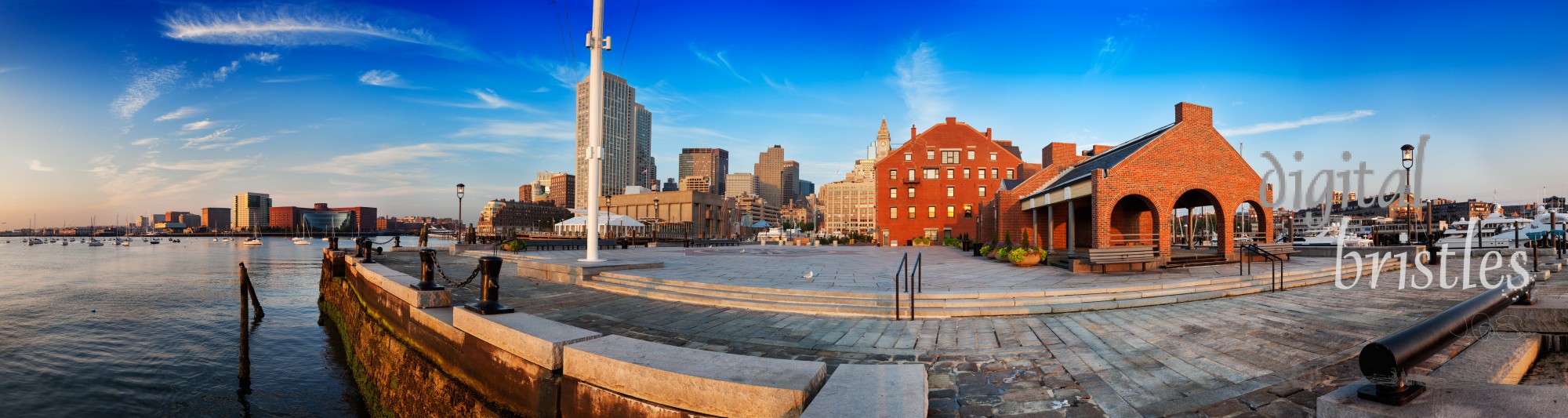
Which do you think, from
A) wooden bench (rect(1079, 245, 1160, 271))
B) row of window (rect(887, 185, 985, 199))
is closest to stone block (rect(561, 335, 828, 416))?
wooden bench (rect(1079, 245, 1160, 271))

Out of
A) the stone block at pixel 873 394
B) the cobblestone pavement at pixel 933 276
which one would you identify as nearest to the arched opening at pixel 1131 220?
the cobblestone pavement at pixel 933 276

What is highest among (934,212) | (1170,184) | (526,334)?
(1170,184)

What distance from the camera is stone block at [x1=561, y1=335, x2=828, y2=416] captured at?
3896 mm

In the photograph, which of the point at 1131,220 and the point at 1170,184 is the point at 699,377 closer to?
the point at 1170,184

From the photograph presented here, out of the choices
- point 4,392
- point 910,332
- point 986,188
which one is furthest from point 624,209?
point 910,332

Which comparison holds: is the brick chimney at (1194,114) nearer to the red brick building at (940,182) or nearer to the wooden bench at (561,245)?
the wooden bench at (561,245)

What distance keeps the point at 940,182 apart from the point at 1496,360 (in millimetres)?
49534

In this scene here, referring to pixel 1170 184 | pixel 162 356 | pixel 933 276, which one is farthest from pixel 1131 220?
pixel 162 356

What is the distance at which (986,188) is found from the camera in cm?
5244

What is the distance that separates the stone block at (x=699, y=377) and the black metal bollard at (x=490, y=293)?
2.48 metres

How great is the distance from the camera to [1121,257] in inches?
591

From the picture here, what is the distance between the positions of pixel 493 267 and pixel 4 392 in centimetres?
1573

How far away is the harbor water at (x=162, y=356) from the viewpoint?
12.4 m

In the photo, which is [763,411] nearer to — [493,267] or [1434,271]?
[493,267]
